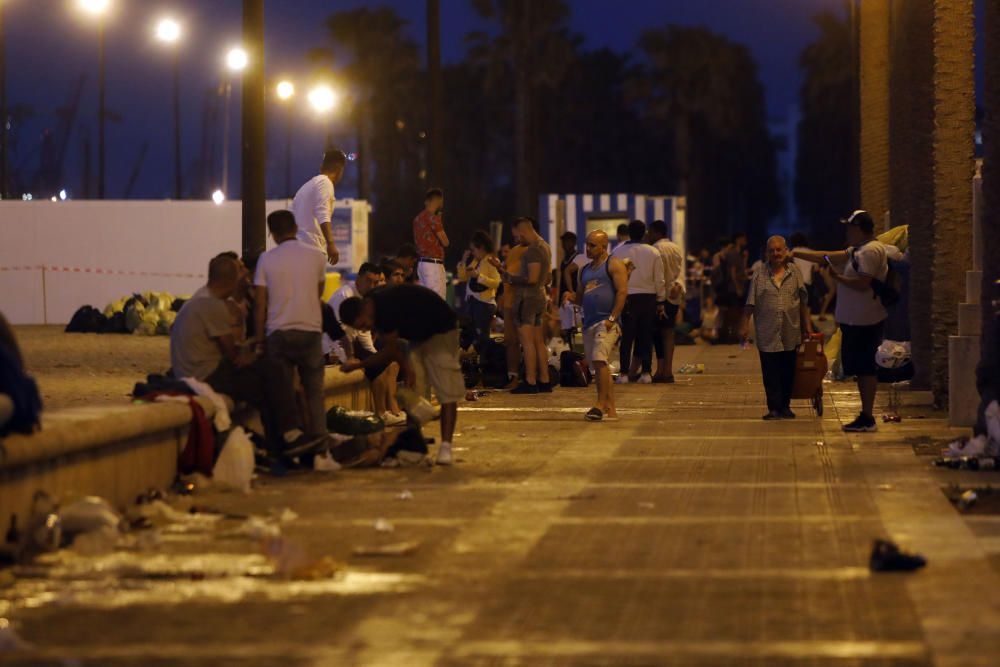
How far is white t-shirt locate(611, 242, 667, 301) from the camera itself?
882 inches

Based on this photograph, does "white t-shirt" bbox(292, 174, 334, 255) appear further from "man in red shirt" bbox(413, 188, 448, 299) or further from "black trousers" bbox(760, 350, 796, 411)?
"man in red shirt" bbox(413, 188, 448, 299)

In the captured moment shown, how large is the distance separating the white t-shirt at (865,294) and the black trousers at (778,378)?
4.62 feet

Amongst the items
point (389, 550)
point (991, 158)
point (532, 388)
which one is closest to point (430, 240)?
point (532, 388)

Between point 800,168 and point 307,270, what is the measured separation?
338 ft

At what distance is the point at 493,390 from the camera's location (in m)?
22.0

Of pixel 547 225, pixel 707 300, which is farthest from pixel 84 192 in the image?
pixel 547 225

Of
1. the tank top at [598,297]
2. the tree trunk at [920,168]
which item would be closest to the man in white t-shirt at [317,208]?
the tank top at [598,297]

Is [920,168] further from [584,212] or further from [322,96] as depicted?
[322,96]

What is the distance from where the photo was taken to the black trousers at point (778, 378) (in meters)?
17.8

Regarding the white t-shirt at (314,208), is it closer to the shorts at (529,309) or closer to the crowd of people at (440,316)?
the crowd of people at (440,316)

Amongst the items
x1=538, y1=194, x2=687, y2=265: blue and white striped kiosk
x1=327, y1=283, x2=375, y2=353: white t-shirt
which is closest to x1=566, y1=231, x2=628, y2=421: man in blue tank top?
x1=327, y1=283, x2=375, y2=353: white t-shirt

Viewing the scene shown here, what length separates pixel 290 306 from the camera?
14094 mm

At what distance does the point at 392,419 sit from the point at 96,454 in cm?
613

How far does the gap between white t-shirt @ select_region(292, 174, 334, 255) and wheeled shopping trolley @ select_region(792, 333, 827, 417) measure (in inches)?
185
